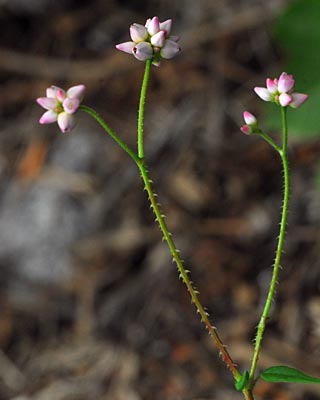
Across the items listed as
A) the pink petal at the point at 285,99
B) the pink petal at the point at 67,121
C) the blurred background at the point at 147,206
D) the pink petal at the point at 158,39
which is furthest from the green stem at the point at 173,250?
the blurred background at the point at 147,206

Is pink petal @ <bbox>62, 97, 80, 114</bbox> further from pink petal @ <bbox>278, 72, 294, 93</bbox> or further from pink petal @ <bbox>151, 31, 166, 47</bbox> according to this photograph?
pink petal @ <bbox>278, 72, 294, 93</bbox>

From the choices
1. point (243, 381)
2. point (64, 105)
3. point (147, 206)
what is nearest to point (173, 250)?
point (243, 381)

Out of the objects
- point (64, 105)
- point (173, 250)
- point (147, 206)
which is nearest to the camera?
point (173, 250)

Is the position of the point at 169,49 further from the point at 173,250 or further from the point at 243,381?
the point at 243,381

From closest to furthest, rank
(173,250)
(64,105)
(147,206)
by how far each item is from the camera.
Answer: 1. (173,250)
2. (64,105)
3. (147,206)

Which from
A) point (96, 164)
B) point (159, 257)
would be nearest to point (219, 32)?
point (96, 164)

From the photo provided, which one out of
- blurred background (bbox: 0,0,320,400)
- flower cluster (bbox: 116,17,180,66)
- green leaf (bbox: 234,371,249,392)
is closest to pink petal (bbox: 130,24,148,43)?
flower cluster (bbox: 116,17,180,66)

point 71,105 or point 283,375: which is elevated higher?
point 71,105
